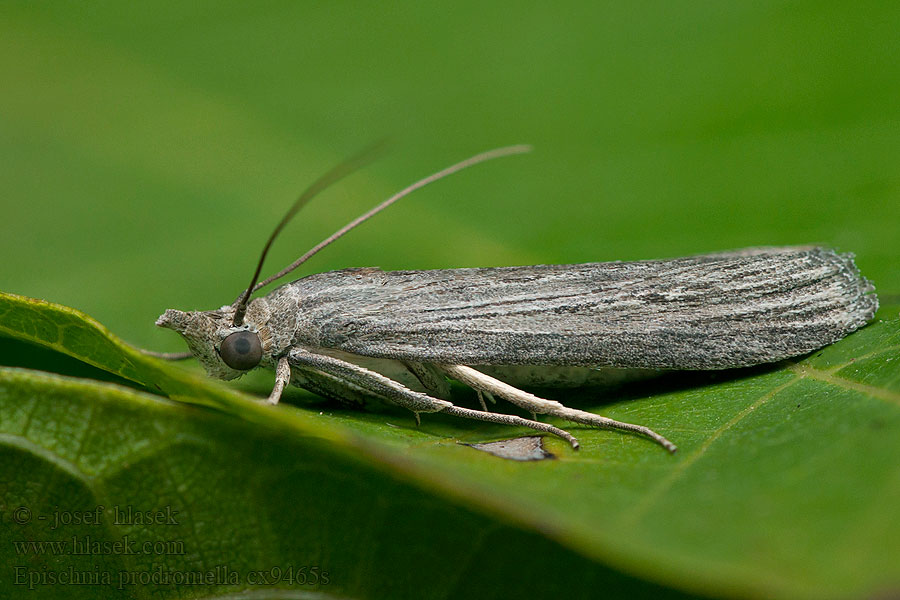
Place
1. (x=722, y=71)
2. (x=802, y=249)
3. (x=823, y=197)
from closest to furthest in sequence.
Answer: (x=802, y=249)
(x=823, y=197)
(x=722, y=71)

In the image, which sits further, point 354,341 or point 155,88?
point 155,88

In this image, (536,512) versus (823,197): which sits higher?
(823,197)

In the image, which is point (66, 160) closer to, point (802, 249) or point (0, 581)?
point (0, 581)

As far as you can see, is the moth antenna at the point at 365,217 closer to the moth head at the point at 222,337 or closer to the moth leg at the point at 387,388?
the moth head at the point at 222,337

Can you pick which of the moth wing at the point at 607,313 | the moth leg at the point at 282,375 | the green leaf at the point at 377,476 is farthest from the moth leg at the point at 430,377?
the green leaf at the point at 377,476

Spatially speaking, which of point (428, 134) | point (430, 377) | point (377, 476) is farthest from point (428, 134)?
point (377, 476)

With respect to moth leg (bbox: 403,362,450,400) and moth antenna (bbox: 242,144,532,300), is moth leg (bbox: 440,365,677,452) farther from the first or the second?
moth antenna (bbox: 242,144,532,300)

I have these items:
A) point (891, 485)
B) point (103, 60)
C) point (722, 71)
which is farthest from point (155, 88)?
point (891, 485)
